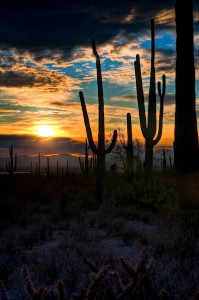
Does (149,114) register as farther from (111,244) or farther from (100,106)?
(111,244)

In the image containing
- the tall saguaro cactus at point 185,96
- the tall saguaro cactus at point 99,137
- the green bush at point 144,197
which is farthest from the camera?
the tall saguaro cactus at point 99,137

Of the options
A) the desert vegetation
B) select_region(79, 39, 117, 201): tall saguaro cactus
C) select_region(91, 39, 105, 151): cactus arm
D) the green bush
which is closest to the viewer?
the desert vegetation

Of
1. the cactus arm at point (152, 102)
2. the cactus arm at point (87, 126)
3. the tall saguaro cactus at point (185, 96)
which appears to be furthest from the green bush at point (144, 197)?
the tall saguaro cactus at point (185, 96)

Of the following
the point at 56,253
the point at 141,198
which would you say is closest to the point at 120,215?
the point at 141,198

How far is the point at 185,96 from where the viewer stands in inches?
287

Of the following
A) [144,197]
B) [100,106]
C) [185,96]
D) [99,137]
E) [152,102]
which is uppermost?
[152,102]

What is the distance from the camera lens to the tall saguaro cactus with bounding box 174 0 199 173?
7.16 meters

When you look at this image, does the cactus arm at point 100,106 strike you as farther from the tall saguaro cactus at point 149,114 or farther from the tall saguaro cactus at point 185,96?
the tall saguaro cactus at point 185,96

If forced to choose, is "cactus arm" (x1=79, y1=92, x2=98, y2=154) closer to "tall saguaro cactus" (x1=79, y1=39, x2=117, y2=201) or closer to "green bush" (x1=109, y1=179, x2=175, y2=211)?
"tall saguaro cactus" (x1=79, y1=39, x2=117, y2=201)

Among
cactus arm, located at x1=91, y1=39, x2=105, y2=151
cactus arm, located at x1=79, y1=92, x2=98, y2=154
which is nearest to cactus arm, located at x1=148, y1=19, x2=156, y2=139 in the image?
cactus arm, located at x1=91, y1=39, x2=105, y2=151

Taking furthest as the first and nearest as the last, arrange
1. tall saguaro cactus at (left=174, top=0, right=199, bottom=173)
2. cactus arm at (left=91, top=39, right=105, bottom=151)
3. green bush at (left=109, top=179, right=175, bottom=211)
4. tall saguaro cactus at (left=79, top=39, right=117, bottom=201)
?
cactus arm at (left=91, top=39, right=105, bottom=151), tall saguaro cactus at (left=79, top=39, right=117, bottom=201), green bush at (left=109, top=179, right=175, bottom=211), tall saguaro cactus at (left=174, top=0, right=199, bottom=173)

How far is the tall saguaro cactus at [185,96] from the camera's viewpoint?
716cm

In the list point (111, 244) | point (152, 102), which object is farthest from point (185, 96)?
point (152, 102)

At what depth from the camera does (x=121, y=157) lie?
3478 centimetres
